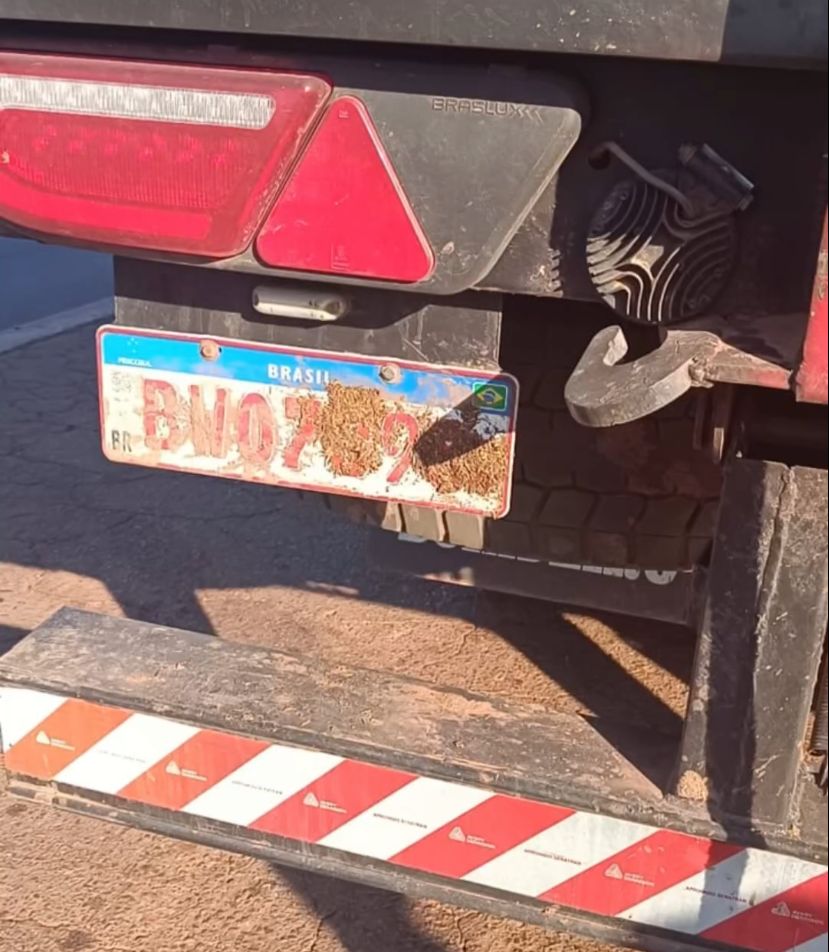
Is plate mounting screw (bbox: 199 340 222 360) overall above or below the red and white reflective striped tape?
above

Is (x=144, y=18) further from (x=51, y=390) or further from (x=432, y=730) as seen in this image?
(x=51, y=390)

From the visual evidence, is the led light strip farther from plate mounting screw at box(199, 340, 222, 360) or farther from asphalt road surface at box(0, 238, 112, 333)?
asphalt road surface at box(0, 238, 112, 333)

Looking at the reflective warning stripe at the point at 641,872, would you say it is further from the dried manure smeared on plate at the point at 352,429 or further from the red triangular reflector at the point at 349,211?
the red triangular reflector at the point at 349,211

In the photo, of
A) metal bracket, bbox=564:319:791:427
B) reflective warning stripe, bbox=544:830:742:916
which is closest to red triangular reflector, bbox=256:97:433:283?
metal bracket, bbox=564:319:791:427

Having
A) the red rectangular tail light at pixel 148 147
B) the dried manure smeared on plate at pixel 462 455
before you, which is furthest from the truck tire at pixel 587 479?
the red rectangular tail light at pixel 148 147

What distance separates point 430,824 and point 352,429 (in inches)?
23.9

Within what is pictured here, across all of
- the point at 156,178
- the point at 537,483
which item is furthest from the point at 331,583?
the point at 156,178

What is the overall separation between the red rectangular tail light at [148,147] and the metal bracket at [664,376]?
21.0 inches

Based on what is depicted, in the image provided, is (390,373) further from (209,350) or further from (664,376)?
(664,376)

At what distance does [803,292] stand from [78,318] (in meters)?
5.79

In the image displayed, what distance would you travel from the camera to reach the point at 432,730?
167 cm

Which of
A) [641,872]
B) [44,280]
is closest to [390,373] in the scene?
[641,872]

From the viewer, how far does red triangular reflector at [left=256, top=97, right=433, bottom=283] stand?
58.4 inches

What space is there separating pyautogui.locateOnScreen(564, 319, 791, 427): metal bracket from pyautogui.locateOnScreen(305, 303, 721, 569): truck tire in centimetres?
45
